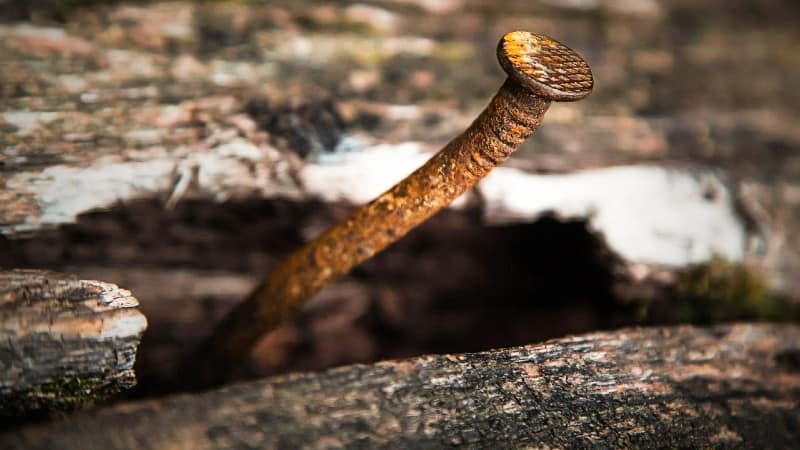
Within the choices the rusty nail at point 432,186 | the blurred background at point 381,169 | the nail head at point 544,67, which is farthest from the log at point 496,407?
the nail head at point 544,67

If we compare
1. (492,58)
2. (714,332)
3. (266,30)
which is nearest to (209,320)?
(266,30)

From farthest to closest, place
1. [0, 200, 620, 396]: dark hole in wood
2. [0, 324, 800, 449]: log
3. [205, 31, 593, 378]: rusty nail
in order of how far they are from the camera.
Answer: [0, 200, 620, 396]: dark hole in wood, [205, 31, 593, 378]: rusty nail, [0, 324, 800, 449]: log

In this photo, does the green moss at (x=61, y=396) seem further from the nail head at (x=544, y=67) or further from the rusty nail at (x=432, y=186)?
the nail head at (x=544, y=67)

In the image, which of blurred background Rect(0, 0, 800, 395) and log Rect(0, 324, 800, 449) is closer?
log Rect(0, 324, 800, 449)

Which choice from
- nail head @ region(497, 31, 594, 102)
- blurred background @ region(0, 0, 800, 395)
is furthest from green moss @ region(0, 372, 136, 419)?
nail head @ region(497, 31, 594, 102)

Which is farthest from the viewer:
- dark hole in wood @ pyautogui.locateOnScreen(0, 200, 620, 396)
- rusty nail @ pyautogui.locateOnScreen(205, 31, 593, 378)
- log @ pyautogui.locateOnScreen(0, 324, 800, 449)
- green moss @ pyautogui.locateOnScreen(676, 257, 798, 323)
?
green moss @ pyautogui.locateOnScreen(676, 257, 798, 323)

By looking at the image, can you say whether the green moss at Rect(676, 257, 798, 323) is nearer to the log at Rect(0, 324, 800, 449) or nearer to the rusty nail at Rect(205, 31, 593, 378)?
the log at Rect(0, 324, 800, 449)
